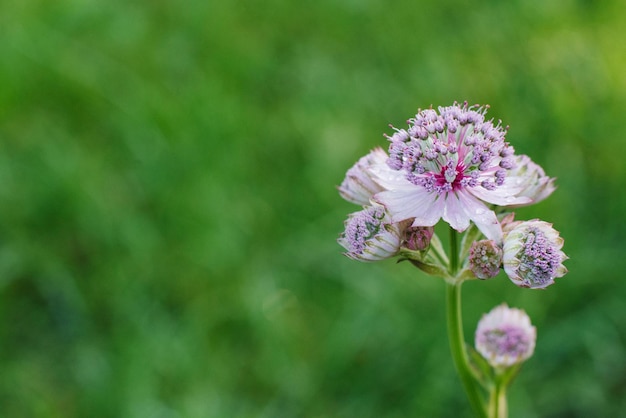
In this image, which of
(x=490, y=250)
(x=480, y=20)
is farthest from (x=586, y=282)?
(x=480, y=20)

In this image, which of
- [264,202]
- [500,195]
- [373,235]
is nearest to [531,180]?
[500,195]

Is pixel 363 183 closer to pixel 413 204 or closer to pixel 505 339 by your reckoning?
pixel 413 204

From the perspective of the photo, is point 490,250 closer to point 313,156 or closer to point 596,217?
point 596,217

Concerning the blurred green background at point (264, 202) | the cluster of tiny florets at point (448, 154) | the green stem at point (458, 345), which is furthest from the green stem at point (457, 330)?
the blurred green background at point (264, 202)

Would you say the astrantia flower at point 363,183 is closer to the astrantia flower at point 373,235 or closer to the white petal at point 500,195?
the astrantia flower at point 373,235

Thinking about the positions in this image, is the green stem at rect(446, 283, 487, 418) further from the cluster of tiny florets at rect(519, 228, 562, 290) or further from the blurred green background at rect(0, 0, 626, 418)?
the blurred green background at rect(0, 0, 626, 418)

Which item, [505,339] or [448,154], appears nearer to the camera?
[448,154]

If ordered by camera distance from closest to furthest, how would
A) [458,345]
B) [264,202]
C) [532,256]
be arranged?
[532,256] < [458,345] < [264,202]
